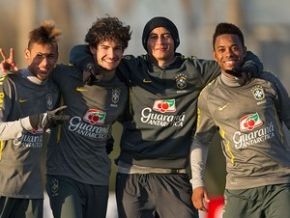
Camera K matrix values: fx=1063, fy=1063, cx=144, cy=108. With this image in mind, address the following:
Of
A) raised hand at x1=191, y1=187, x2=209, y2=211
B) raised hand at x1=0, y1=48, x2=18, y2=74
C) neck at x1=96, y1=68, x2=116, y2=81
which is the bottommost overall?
raised hand at x1=191, y1=187, x2=209, y2=211

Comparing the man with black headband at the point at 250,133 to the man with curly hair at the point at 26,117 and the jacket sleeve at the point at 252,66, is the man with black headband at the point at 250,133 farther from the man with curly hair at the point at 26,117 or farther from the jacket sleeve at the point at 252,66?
the man with curly hair at the point at 26,117

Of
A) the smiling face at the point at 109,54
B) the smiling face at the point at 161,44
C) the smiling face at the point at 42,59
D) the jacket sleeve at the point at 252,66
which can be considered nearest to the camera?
the jacket sleeve at the point at 252,66

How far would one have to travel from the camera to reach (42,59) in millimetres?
8023

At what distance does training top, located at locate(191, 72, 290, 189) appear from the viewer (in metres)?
7.85

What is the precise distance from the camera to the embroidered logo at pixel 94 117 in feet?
26.8

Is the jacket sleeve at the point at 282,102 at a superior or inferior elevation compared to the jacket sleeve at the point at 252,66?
inferior

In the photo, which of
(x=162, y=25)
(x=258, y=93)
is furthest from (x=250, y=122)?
(x=162, y=25)

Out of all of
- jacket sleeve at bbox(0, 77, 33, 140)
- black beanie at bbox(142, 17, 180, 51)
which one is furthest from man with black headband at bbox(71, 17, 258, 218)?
jacket sleeve at bbox(0, 77, 33, 140)

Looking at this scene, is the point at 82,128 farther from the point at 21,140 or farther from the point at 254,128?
the point at 254,128

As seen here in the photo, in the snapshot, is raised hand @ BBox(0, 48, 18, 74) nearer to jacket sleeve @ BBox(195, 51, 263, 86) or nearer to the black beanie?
the black beanie

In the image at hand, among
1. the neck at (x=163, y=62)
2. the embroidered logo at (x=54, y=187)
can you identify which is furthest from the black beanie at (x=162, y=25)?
the embroidered logo at (x=54, y=187)

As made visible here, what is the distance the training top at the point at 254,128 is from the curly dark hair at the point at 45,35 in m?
1.29

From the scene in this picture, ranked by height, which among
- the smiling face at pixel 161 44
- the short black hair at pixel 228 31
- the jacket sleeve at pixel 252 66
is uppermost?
the short black hair at pixel 228 31

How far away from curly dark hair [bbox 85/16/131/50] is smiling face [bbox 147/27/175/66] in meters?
0.20
